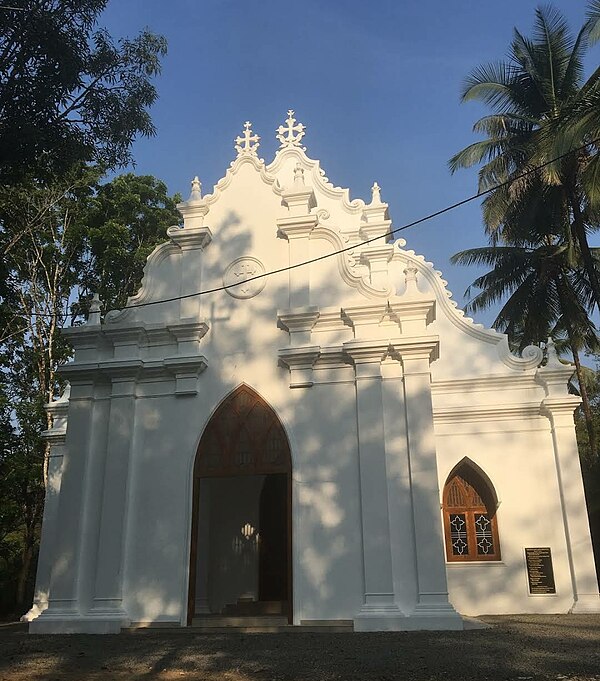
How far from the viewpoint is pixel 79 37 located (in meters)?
11.0

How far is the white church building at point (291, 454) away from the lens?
36.0 feet

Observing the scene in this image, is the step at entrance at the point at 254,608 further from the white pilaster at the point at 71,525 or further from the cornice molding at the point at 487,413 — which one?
the cornice molding at the point at 487,413

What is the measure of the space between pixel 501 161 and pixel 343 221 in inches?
226

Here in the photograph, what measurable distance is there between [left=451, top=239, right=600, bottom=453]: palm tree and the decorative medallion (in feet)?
38.8

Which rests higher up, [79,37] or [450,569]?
[79,37]

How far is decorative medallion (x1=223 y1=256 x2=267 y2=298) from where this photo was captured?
1293 cm

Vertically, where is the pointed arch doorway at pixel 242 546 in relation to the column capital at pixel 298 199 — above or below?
below

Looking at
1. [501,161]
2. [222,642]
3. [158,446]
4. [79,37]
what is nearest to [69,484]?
[158,446]

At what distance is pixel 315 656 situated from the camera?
777 centimetres

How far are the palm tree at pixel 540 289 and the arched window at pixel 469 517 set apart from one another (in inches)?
303

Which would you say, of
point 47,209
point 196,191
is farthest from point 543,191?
point 47,209

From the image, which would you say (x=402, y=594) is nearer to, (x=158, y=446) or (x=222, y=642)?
(x=222, y=642)

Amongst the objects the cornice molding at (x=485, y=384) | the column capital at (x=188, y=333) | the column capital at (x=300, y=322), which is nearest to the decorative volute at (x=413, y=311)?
the column capital at (x=300, y=322)

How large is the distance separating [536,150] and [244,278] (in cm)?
1018
